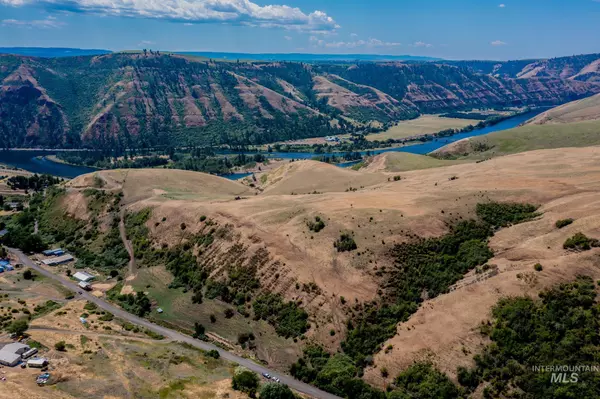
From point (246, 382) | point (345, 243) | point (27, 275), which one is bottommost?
point (27, 275)

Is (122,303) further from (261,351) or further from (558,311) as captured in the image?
(558,311)

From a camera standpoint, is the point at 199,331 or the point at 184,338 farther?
the point at 199,331

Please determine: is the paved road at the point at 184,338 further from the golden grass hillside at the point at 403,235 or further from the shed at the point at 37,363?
the shed at the point at 37,363

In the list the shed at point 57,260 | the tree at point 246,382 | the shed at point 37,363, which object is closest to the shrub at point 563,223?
the tree at point 246,382

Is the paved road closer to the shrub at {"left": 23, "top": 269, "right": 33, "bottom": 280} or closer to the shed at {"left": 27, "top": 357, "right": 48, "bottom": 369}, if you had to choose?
the shrub at {"left": 23, "top": 269, "right": 33, "bottom": 280}

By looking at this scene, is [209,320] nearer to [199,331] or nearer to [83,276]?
[199,331]

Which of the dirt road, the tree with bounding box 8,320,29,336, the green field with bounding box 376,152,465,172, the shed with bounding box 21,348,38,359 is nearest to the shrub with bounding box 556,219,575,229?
the shed with bounding box 21,348,38,359

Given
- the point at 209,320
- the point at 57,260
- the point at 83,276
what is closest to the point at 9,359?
the point at 209,320
